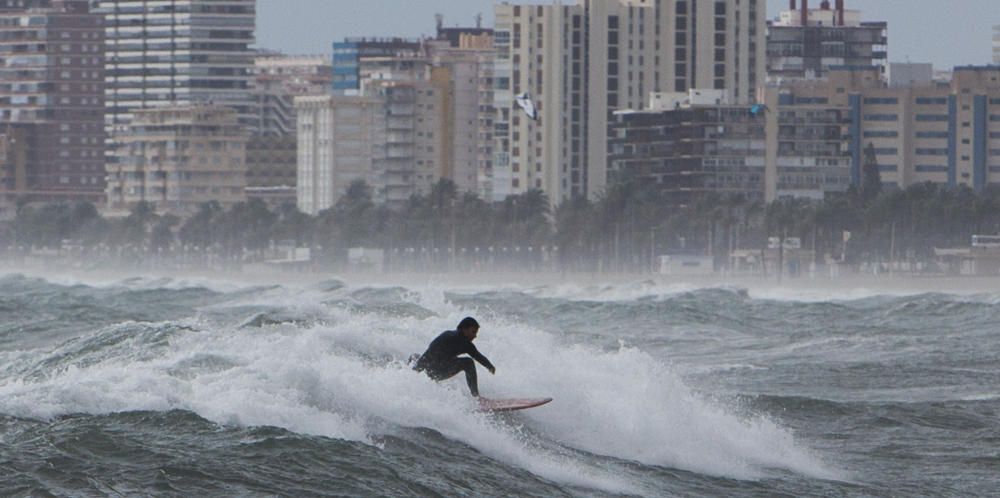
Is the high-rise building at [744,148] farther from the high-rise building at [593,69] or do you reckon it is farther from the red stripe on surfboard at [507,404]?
the red stripe on surfboard at [507,404]

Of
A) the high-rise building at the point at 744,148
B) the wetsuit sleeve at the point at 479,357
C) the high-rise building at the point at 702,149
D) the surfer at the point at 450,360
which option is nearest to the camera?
the wetsuit sleeve at the point at 479,357

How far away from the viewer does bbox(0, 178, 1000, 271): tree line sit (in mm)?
152000

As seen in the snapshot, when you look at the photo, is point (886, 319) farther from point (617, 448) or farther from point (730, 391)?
point (617, 448)

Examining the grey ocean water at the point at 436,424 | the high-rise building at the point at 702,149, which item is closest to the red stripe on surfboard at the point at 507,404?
the grey ocean water at the point at 436,424

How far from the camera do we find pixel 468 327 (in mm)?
23953

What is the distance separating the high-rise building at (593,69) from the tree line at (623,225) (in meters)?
6.96

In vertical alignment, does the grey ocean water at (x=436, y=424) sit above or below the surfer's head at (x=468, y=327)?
below

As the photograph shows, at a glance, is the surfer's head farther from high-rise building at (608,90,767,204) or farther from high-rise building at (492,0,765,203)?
high-rise building at (492,0,765,203)

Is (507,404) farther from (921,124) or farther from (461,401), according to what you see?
(921,124)

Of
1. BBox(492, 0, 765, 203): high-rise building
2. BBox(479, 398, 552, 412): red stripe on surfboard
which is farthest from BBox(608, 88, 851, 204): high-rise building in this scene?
BBox(479, 398, 552, 412): red stripe on surfboard

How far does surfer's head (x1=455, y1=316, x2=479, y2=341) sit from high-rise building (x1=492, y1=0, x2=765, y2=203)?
16307 cm

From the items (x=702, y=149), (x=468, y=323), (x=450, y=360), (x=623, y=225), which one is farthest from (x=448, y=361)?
(x=702, y=149)

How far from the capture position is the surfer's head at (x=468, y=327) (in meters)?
23.8

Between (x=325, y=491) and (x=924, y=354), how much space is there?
26.4m
